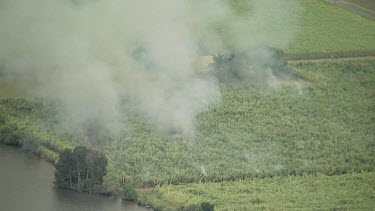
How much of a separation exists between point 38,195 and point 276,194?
293 inches

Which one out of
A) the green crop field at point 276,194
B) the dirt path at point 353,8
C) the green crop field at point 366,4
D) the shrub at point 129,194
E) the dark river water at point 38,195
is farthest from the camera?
the green crop field at point 366,4

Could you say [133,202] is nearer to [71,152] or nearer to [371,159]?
[71,152]

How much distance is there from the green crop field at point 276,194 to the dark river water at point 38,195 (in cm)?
126

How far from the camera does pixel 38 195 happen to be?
4269 cm

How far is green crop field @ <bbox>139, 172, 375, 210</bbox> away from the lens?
42438 millimetres

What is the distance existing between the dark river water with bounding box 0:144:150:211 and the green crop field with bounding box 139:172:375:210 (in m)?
1.26

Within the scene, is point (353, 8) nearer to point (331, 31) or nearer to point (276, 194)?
point (331, 31)

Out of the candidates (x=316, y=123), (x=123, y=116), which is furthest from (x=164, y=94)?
(x=316, y=123)

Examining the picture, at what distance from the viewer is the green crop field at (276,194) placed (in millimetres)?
42438

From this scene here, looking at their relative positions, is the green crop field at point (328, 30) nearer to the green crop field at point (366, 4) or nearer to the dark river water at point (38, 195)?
the green crop field at point (366, 4)

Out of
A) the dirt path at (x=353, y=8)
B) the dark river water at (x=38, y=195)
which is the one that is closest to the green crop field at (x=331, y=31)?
the dirt path at (x=353, y=8)

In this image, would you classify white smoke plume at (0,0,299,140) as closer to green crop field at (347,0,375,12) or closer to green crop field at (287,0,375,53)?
green crop field at (287,0,375,53)

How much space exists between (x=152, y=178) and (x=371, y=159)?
8.12 m

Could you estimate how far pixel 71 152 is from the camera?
1724 inches
